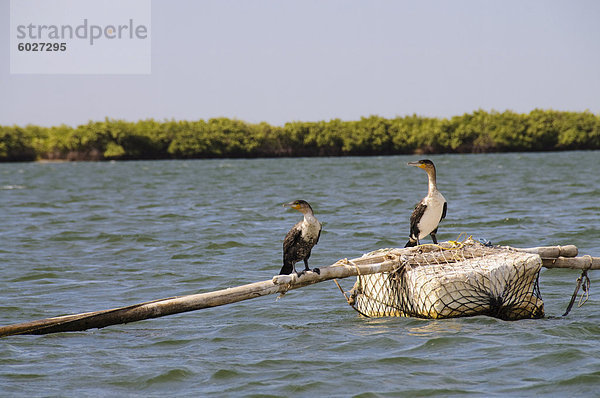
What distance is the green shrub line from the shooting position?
352ft

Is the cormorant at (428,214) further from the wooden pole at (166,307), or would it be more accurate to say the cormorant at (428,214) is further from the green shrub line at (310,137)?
the green shrub line at (310,137)

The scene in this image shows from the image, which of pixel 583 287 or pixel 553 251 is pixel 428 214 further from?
pixel 583 287

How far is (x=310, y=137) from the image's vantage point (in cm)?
11162

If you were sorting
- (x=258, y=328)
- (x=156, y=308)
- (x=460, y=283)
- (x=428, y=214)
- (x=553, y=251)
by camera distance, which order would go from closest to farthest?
(x=156, y=308) → (x=460, y=283) → (x=553, y=251) → (x=258, y=328) → (x=428, y=214)

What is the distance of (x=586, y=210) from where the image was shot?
2209cm

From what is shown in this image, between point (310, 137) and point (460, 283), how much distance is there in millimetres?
103956

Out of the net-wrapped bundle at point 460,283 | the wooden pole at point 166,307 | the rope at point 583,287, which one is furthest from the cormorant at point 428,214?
the rope at point 583,287

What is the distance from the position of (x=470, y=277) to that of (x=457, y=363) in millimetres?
1123

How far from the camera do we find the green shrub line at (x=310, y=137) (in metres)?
107

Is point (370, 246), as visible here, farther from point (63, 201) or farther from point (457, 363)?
point (63, 201)

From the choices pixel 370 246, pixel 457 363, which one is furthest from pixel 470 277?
pixel 370 246

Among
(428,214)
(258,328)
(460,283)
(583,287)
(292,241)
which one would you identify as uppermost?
(428,214)

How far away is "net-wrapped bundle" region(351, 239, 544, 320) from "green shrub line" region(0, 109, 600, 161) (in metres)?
102

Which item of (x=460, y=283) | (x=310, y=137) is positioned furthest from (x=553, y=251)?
(x=310, y=137)
